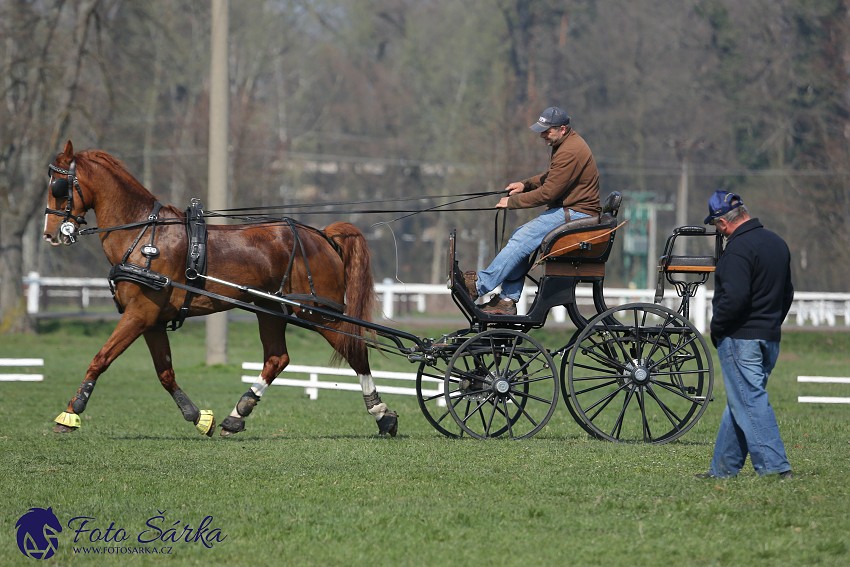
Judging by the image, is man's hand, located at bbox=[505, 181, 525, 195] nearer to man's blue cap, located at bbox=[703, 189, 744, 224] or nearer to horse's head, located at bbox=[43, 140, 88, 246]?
man's blue cap, located at bbox=[703, 189, 744, 224]

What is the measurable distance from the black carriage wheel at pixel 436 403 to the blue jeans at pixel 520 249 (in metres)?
0.89

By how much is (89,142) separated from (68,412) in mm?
29484

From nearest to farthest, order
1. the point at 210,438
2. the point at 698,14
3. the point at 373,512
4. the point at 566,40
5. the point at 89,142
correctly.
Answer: the point at 373,512, the point at 210,438, the point at 89,142, the point at 698,14, the point at 566,40

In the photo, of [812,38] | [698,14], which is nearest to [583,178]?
[812,38]

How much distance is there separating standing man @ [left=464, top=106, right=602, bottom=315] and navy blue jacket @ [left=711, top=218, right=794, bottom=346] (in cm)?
241

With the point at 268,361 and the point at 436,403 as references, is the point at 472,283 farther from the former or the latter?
the point at 436,403

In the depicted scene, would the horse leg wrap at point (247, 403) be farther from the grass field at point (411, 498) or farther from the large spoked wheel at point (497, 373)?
the large spoked wheel at point (497, 373)

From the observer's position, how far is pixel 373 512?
7.52 metres

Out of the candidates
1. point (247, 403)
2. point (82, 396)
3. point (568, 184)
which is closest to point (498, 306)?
point (568, 184)

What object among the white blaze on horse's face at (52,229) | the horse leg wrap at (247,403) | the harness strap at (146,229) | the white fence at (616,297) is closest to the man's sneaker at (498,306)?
the horse leg wrap at (247,403)

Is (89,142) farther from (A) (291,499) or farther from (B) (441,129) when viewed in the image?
(A) (291,499)

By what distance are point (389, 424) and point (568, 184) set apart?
2.73 m

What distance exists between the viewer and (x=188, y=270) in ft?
35.8

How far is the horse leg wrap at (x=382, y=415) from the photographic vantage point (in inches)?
450
